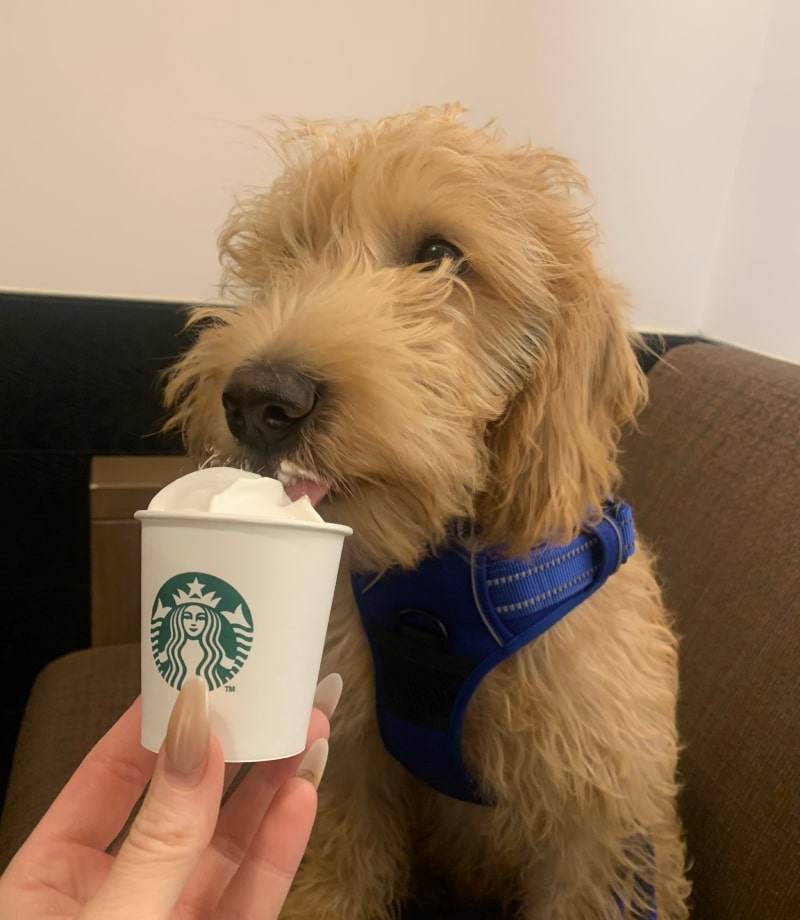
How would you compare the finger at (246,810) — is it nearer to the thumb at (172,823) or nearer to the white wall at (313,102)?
the thumb at (172,823)

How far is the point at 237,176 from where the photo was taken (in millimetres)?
1688

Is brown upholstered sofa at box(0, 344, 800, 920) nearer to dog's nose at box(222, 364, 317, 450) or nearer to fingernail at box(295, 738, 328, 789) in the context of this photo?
fingernail at box(295, 738, 328, 789)

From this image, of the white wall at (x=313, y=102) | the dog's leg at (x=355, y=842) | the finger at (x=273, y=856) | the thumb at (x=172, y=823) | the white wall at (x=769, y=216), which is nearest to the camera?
the thumb at (x=172, y=823)

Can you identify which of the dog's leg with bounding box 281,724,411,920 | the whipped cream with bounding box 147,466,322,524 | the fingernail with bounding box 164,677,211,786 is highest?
the whipped cream with bounding box 147,466,322,524

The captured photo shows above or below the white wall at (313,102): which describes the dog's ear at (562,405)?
below

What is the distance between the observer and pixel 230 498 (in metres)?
0.61

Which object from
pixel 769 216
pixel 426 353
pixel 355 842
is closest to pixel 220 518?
pixel 426 353

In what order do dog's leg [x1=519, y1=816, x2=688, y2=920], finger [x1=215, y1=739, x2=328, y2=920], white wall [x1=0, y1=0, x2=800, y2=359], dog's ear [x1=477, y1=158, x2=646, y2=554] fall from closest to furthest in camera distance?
finger [x1=215, y1=739, x2=328, y2=920], dog's ear [x1=477, y1=158, x2=646, y2=554], dog's leg [x1=519, y1=816, x2=688, y2=920], white wall [x1=0, y1=0, x2=800, y2=359]

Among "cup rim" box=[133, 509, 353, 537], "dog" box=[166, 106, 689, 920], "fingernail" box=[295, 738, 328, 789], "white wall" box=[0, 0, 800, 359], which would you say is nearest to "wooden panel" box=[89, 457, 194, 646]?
"white wall" box=[0, 0, 800, 359]

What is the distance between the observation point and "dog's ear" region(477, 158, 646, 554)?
96 cm

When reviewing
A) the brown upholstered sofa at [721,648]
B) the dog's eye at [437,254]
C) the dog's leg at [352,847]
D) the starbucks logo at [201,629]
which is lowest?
the dog's leg at [352,847]

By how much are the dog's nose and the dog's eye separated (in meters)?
0.29

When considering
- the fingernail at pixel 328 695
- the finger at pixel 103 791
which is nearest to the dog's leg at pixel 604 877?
the fingernail at pixel 328 695

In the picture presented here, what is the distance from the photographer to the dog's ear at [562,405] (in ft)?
A: 3.15
